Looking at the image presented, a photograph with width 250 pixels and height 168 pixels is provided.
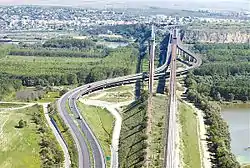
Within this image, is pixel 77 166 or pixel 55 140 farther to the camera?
pixel 55 140

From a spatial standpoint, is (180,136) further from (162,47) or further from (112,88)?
(162,47)

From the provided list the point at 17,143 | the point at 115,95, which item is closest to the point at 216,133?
the point at 17,143

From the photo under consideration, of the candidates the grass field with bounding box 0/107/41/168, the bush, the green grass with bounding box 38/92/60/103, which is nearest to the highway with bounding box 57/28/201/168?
the green grass with bounding box 38/92/60/103

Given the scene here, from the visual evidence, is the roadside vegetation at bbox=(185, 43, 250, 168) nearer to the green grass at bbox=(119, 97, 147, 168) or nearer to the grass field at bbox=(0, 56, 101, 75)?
the green grass at bbox=(119, 97, 147, 168)

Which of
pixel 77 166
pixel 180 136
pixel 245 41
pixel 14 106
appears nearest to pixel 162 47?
pixel 245 41

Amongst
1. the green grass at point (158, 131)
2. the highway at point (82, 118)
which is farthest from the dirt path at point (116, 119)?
the green grass at point (158, 131)

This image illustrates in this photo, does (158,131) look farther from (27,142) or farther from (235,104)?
(235,104)

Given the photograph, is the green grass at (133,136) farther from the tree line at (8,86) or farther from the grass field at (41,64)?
the grass field at (41,64)
